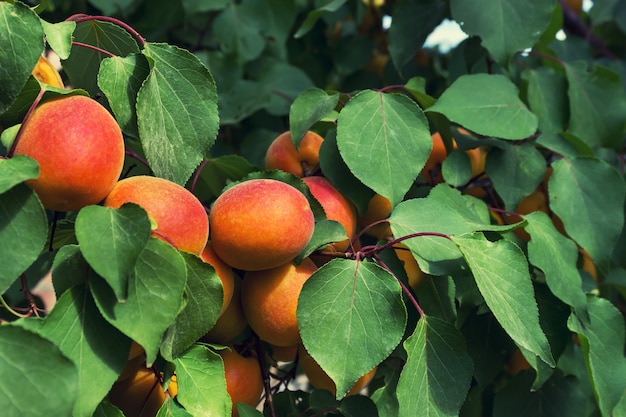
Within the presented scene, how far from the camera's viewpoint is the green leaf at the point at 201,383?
565 mm

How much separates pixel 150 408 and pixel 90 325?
0.49 feet

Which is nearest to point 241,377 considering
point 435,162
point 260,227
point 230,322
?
point 230,322

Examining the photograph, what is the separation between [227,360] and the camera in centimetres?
68

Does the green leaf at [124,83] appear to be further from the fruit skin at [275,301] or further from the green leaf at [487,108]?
the green leaf at [487,108]

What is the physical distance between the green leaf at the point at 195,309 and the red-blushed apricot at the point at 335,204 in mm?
168

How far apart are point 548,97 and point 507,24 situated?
13cm

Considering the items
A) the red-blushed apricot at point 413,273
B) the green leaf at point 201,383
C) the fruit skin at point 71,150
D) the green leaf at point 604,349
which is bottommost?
the green leaf at point 604,349

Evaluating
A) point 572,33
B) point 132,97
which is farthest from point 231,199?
point 572,33

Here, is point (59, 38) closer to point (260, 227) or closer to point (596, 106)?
point (260, 227)

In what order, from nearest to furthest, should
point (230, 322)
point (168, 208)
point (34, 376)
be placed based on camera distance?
point (34, 376) → point (168, 208) → point (230, 322)

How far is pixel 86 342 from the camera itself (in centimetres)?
50

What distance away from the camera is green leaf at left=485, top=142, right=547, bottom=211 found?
0.85m

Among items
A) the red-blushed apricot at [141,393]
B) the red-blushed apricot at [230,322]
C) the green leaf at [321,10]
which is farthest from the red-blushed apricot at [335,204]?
the green leaf at [321,10]

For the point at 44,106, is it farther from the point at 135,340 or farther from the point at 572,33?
the point at 572,33
